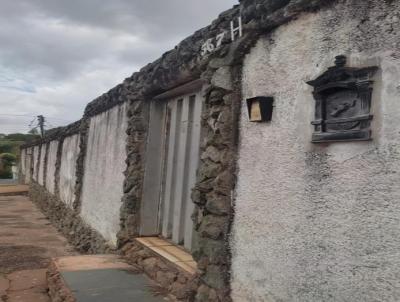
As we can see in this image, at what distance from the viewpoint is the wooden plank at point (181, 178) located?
15.6 feet

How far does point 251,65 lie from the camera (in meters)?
3.14

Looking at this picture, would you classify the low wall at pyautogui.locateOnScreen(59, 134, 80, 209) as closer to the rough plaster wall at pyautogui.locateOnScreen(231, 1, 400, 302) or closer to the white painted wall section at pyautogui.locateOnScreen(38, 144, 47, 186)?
the white painted wall section at pyautogui.locateOnScreen(38, 144, 47, 186)

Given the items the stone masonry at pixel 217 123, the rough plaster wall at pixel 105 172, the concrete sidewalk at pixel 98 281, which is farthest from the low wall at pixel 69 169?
the stone masonry at pixel 217 123

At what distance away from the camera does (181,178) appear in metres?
4.82

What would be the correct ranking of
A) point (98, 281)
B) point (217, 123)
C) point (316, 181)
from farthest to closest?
point (98, 281) < point (217, 123) < point (316, 181)

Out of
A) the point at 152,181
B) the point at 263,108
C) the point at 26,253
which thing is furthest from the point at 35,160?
the point at 263,108

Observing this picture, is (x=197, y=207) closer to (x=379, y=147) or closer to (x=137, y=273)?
(x=137, y=273)

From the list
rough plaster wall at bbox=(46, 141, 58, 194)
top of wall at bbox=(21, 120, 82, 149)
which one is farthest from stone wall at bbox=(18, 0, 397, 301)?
rough plaster wall at bbox=(46, 141, 58, 194)

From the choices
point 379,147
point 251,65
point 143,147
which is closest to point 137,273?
point 143,147

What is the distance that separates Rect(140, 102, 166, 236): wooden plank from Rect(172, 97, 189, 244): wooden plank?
49 cm

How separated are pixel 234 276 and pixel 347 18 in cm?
176

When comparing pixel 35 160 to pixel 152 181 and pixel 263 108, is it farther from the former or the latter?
pixel 263 108

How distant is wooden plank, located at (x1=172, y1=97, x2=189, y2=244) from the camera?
15.6 ft

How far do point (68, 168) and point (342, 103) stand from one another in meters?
9.83
